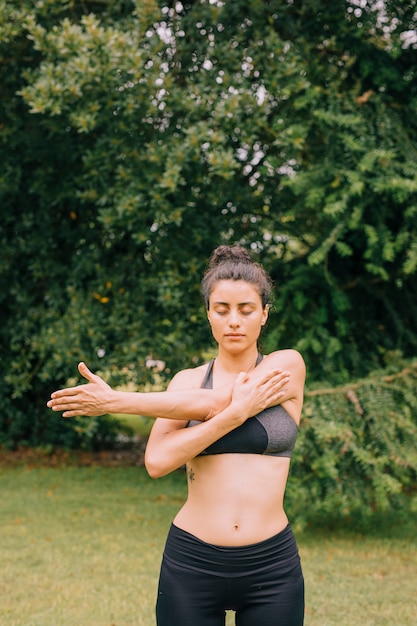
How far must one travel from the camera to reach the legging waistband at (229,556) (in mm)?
2369

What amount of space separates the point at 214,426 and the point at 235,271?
0.55 metres

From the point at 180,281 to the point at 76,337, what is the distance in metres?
1.36

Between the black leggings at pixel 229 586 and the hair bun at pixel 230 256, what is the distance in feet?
3.12

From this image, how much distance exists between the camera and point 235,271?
2.57 metres

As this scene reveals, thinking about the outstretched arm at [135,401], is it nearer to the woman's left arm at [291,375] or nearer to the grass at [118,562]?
the woman's left arm at [291,375]

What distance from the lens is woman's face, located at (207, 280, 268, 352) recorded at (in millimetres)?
2533

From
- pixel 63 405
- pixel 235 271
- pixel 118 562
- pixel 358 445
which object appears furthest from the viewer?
pixel 358 445

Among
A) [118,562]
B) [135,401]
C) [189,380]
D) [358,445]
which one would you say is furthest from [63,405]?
[358,445]

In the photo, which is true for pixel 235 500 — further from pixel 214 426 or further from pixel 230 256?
pixel 230 256

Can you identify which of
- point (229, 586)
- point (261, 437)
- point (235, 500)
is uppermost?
point (261, 437)

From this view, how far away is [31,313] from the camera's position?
9258 millimetres

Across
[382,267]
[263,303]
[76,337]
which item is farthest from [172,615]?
[76,337]

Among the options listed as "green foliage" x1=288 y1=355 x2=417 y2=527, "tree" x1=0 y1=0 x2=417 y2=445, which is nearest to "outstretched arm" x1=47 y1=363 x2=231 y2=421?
"green foliage" x1=288 y1=355 x2=417 y2=527

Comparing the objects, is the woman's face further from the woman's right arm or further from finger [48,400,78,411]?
finger [48,400,78,411]
